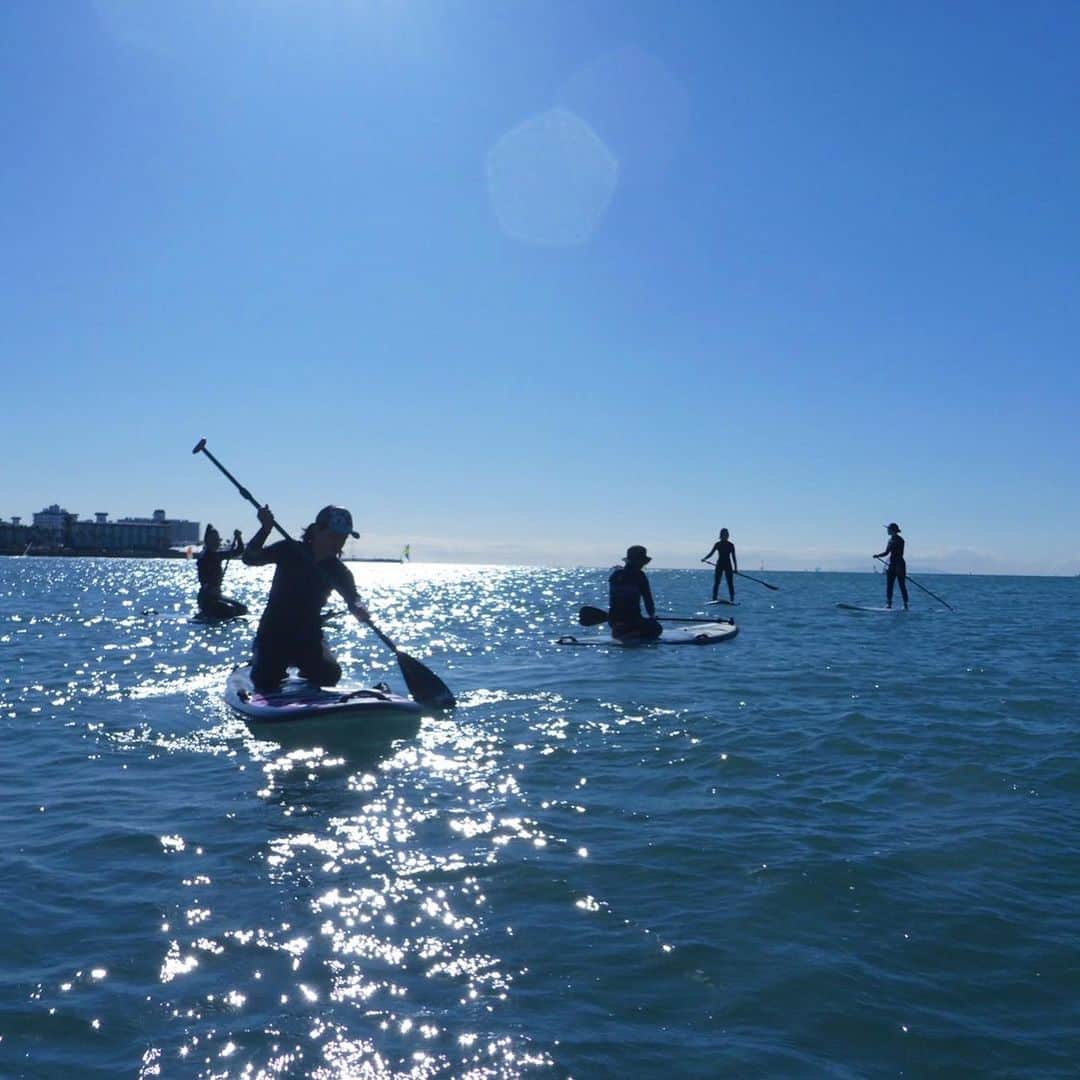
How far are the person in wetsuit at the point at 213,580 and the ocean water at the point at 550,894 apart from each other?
43.7 ft

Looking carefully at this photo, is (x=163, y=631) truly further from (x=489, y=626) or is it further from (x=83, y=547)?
(x=83, y=547)

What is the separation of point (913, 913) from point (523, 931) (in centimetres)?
217

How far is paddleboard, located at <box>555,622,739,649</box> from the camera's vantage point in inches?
722

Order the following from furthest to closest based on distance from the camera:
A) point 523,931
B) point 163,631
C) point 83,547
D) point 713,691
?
point 83,547
point 163,631
point 713,691
point 523,931

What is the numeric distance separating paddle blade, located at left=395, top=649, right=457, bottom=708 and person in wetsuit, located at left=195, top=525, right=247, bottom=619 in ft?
46.9

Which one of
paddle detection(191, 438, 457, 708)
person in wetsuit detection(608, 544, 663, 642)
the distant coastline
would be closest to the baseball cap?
paddle detection(191, 438, 457, 708)

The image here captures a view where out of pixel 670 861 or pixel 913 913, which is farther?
pixel 670 861

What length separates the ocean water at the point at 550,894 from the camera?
360cm

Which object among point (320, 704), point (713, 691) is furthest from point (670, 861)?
point (713, 691)

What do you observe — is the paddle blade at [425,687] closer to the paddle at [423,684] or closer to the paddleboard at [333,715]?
the paddle at [423,684]

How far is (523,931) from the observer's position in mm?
4609

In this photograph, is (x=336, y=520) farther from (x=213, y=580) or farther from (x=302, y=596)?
(x=213, y=580)

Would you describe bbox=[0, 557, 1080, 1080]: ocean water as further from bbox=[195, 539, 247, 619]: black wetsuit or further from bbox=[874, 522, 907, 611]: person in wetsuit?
bbox=[874, 522, 907, 611]: person in wetsuit

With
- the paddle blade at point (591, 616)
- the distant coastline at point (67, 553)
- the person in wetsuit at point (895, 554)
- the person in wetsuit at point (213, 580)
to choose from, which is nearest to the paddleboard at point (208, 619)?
the person in wetsuit at point (213, 580)
